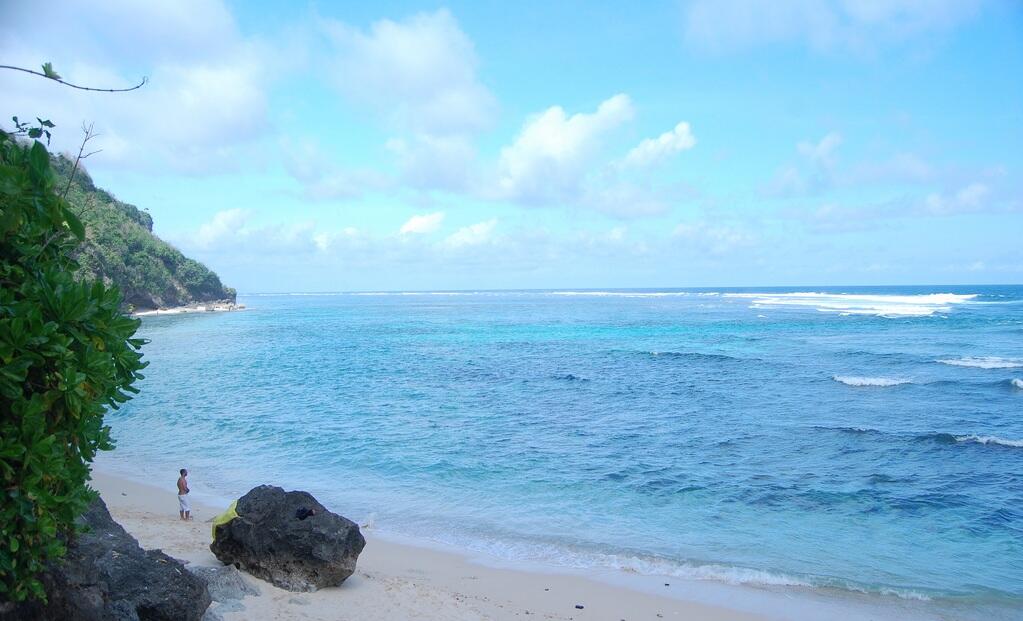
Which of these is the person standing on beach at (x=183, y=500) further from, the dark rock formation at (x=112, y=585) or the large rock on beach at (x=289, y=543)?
the dark rock formation at (x=112, y=585)

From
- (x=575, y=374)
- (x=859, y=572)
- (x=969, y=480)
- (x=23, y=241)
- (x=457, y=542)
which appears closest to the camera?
(x=23, y=241)

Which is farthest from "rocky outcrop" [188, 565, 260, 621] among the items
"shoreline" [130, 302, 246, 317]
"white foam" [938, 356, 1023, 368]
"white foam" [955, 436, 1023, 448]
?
"shoreline" [130, 302, 246, 317]

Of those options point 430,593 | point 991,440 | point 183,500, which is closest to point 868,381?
point 991,440

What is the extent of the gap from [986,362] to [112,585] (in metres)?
35.4

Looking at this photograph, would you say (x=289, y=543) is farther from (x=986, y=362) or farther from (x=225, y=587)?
(x=986, y=362)

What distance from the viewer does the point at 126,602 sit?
16.9 ft

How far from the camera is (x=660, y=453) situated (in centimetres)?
1678

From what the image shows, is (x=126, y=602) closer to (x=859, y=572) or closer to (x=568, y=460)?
(x=859, y=572)

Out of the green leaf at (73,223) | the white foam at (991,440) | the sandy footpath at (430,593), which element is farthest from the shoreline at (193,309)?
the green leaf at (73,223)

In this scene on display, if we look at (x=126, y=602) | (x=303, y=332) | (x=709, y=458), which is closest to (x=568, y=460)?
(x=709, y=458)

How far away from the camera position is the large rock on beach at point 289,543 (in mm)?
7746

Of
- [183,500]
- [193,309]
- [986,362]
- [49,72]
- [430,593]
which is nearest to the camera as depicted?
[49,72]

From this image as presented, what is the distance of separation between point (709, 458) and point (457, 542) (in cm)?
752

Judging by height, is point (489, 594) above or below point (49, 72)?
below
